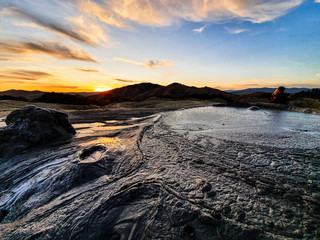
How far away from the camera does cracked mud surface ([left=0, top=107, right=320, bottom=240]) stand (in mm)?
1609

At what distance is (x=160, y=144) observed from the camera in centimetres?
421

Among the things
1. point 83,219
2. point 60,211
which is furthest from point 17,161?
point 83,219

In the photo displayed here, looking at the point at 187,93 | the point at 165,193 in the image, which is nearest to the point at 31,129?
the point at 165,193

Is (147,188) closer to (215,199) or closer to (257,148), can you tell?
(215,199)

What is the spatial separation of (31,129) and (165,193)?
4831 millimetres

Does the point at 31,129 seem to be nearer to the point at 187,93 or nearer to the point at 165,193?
the point at 165,193

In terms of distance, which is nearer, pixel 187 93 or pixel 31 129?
pixel 31 129

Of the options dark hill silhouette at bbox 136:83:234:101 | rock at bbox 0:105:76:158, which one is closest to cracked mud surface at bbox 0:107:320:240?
rock at bbox 0:105:76:158

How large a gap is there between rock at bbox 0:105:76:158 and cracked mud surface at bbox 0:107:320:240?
547 mm

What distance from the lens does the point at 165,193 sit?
6.96 feet

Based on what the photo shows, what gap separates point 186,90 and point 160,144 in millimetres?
30690

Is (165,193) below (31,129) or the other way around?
below

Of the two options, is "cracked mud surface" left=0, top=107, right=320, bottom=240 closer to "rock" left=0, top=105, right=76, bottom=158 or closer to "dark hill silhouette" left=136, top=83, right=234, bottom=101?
"rock" left=0, top=105, right=76, bottom=158

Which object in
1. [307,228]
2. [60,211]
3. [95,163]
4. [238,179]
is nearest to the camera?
[307,228]
